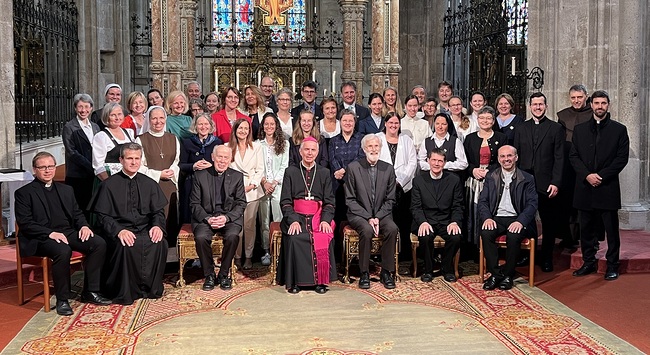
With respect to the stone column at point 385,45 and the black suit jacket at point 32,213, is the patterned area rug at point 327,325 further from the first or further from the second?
the stone column at point 385,45

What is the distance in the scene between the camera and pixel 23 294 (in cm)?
672

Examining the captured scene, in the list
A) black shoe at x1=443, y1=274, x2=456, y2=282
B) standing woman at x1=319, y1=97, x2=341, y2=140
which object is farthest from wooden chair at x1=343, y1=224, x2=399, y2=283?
standing woman at x1=319, y1=97, x2=341, y2=140

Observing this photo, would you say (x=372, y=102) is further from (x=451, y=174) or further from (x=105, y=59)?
(x=105, y=59)

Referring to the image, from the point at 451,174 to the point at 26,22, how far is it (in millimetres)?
6291

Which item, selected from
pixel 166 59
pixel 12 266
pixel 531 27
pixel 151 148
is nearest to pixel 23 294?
pixel 12 266

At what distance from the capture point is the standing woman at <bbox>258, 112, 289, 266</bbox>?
7.85 meters

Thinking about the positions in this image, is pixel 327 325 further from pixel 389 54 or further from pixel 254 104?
pixel 389 54

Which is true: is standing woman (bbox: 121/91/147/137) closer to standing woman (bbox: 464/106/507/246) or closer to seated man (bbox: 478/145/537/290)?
standing woman (bbox: 464/106/507/246)

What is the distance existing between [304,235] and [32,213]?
7.79 ft

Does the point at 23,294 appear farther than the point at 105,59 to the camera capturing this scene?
No

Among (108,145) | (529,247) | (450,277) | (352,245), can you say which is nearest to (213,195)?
(108,145)

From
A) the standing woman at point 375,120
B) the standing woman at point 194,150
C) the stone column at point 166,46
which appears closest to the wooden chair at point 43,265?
the standing woman at point 194,150

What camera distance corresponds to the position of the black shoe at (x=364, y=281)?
7129mm

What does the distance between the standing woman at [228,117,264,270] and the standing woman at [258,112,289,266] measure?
8 centimetres
